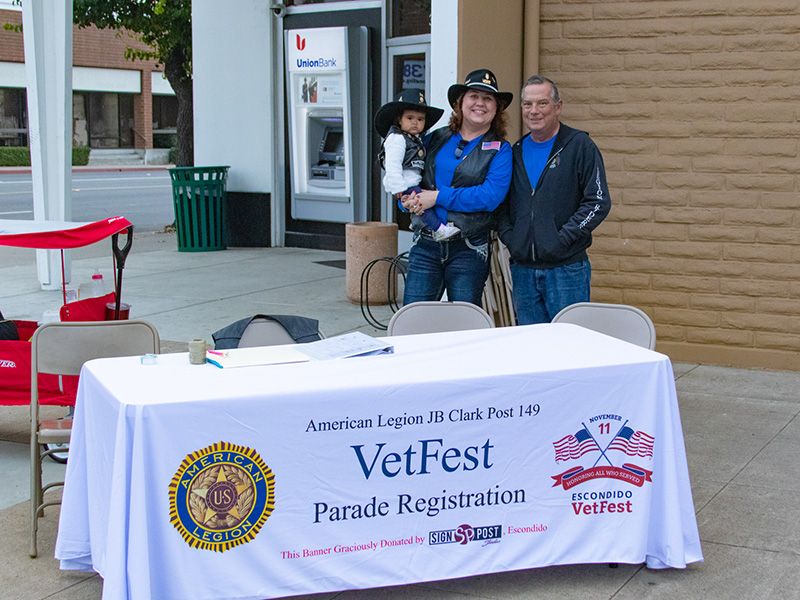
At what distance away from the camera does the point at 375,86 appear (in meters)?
13.0

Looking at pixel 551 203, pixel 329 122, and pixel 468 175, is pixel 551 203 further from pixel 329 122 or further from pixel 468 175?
pixel 329 122

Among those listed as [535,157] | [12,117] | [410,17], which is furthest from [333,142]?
[12,117]

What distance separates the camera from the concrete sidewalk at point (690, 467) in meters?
4.17

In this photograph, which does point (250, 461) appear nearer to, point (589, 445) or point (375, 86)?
point (589, 445)

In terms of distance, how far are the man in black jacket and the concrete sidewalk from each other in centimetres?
119

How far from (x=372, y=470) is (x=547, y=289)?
2047 mm

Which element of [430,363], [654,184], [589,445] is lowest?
[589,445]

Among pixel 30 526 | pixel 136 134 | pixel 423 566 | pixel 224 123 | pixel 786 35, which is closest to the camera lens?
pixel 423 566

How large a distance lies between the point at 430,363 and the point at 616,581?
3.62ft

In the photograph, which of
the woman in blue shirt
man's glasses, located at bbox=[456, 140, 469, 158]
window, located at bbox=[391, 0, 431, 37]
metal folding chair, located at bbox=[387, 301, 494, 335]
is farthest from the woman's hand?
window, located at bbox=[391, 0, 431, 37]

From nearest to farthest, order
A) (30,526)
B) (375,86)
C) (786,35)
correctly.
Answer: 1. (30,526)
2. (786,35)
3. (375,86)

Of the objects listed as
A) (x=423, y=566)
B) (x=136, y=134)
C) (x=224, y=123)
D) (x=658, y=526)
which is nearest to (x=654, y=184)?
(x=658, y=526)

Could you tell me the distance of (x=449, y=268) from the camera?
5.76 metres

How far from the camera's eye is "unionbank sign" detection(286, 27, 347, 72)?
1283 centimetres
